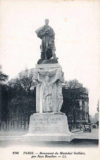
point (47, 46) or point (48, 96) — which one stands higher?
point (47, 46)

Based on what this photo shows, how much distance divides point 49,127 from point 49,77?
9.0 inches

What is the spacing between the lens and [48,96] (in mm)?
2039

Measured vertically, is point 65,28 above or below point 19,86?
above

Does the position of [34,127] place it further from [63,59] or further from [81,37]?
[81,37]

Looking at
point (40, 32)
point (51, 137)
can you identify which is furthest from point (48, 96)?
point (40, 32)

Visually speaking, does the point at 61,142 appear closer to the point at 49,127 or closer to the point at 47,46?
the point at 49,127

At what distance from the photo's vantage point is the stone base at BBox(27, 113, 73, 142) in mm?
2016

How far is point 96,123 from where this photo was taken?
2020 mm

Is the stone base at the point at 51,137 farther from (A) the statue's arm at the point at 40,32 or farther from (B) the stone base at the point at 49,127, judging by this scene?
(A) the statue's arm at the point at 40,32

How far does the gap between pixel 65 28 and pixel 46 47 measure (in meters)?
0.12

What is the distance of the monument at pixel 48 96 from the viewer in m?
2.02

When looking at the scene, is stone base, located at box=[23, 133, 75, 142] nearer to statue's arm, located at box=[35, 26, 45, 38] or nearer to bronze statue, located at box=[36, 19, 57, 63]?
bronze statue, located at box=[36, 19, 57, 63]

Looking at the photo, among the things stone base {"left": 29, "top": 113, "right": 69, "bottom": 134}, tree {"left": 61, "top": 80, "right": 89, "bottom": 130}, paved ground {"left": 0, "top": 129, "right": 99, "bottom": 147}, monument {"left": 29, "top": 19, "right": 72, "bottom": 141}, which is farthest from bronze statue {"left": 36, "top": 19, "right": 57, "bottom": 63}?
paved ground {"left": 0, "top": 129, "right": 99, "bottom": 147}

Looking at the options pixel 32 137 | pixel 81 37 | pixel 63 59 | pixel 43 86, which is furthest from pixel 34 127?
pixel 81 37
